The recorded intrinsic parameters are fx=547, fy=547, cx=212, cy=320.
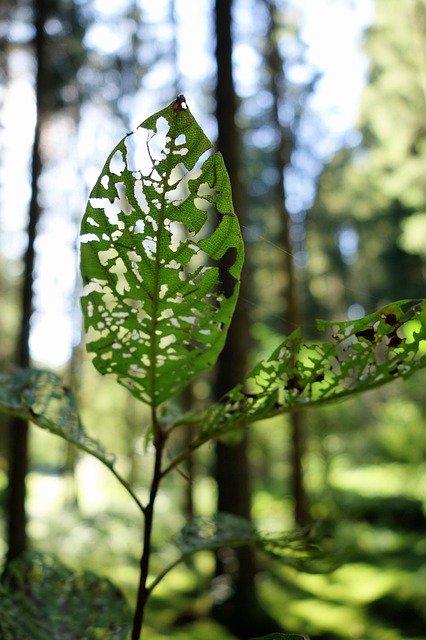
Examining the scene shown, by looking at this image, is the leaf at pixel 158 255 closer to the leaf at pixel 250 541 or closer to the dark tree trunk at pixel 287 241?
the leaf at pixel 250 541

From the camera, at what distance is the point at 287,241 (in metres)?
9.10

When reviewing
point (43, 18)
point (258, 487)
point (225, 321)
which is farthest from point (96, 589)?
point (258, 487)

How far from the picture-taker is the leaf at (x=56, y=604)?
4.00 feet

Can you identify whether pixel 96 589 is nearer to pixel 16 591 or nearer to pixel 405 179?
pixel 16 591

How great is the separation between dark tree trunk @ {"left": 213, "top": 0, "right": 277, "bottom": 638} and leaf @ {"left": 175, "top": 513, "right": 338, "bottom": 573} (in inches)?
130

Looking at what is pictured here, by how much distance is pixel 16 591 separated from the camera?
135 cm

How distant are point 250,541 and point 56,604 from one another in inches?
21.4

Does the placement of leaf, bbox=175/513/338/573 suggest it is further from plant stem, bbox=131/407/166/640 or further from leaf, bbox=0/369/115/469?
leaf, bbox=0/369/115/469

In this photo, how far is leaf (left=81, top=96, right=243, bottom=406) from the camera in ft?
2.88

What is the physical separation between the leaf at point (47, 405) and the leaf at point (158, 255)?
17 centimetres

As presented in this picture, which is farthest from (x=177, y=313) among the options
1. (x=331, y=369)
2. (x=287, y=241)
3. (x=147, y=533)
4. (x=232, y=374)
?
(x=287, y=241)

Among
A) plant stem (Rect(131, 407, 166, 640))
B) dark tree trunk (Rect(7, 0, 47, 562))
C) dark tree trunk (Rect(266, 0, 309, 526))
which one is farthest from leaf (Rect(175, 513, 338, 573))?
dark tree trunk (Rect(266, 0, 309, 526))

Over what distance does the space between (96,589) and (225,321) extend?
2.84ft

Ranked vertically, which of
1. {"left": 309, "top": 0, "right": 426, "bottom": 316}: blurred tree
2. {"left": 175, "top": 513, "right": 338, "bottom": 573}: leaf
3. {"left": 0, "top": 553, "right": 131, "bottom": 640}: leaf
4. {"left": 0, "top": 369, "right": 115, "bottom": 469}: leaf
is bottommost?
{"left": 0, "top": 553, "right": 131, "bottom": 640}: leaf
